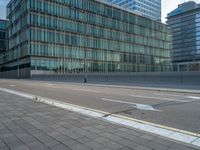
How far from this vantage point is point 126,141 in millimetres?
4785

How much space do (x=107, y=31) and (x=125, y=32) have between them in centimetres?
948

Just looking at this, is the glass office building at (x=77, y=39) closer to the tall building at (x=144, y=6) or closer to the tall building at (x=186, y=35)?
the tall building at (x=144, y=6)

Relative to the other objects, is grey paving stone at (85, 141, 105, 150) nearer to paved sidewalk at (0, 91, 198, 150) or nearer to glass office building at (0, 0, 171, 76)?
paved sidewalk at (0, 91, 198, 150)

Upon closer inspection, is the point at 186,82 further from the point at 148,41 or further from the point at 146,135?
the point at 148,41

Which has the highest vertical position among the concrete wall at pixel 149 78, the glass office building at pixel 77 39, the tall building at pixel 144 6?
the tall building at pixel 144 6

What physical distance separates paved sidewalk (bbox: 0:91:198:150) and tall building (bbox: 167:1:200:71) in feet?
358

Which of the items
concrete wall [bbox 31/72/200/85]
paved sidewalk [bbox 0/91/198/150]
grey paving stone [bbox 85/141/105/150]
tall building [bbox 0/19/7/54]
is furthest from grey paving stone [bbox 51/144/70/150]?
tall building [bbox 0/19/7/54]

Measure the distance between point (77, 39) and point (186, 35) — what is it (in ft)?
232

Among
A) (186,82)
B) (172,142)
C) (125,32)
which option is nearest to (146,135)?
(172,142)

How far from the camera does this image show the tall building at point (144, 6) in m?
117

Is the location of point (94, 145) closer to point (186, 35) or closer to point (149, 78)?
point (149, 78)

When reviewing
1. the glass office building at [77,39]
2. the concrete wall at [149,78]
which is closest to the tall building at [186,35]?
the glass office building at [77,39]

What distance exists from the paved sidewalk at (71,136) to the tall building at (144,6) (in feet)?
364

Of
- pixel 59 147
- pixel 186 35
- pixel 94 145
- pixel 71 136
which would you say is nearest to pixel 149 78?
pixel 71 136
